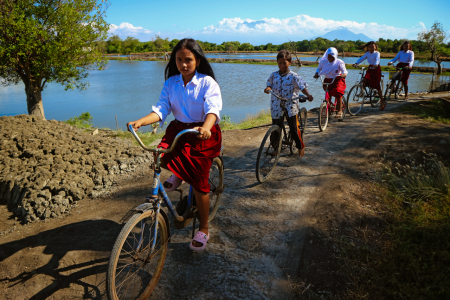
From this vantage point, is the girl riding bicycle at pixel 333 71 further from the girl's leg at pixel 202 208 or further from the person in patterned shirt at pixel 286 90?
the girl's leg at pixel 202 208

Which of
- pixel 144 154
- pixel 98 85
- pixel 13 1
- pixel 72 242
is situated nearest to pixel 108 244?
pixel 72 242

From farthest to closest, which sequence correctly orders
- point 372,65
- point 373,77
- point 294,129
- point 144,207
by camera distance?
point 373,77
point 372,65
point 294,129
point 144,207

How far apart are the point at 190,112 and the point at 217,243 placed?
1623 mm

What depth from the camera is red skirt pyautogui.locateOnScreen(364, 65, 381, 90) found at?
9.55 m

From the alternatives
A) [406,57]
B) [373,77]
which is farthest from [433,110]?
[406,57]

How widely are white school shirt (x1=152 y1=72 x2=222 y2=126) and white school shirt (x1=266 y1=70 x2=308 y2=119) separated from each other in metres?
2.56

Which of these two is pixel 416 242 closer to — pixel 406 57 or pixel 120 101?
pixel 406 57

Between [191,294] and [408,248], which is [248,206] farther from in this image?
[408,248]

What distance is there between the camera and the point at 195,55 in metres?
2.63

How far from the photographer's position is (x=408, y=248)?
3.09m

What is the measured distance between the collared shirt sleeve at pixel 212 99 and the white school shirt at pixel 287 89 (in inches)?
101

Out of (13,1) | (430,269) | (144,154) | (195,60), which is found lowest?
(430,269)

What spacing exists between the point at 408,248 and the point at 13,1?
10434 mm

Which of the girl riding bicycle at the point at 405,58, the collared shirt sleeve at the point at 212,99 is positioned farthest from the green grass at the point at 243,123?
the collared shirt sleeve at the point at 212,99
